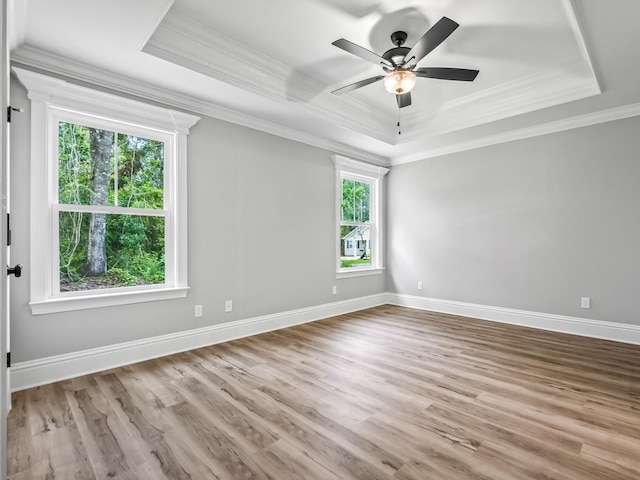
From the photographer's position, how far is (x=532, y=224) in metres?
4.31

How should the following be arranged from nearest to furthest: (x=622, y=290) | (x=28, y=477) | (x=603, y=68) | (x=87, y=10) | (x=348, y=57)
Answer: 1. (x=28, y=477)
2. (x=87, y=10)
3. (x=603, y=68)
4. (x=348, y=57)
5. (x=622, y=290)

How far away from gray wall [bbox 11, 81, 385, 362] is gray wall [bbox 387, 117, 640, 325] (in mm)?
1527

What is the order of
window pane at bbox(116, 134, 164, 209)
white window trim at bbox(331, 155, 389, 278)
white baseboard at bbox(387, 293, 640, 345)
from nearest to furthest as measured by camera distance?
window pane at bbox(116, 134, 164, 209) < white baseboard at bbox(387, 293, 640, 345) < white window trim at bbox(331, 155, 389, 278)

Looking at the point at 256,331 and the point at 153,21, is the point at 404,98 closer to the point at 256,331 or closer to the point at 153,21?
the point at 153,21

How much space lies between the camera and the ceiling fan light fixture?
9.06ft

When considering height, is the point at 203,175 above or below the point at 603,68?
below

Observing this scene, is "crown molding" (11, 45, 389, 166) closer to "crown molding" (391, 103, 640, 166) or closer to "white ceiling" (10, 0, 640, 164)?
"white ceiling" (10, 0, 640, 164)

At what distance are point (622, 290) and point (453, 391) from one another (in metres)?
2.73

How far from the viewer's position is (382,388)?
2523mm

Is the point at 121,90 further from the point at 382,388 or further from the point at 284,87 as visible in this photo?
the point at 382,388

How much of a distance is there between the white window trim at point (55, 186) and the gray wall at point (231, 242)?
0.07 meters

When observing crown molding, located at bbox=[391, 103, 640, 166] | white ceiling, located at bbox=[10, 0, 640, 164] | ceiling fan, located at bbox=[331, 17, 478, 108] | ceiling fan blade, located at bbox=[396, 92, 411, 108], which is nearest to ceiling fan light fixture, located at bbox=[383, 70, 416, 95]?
ceiling fan, located at bbox=[331, 17, 478, 108]

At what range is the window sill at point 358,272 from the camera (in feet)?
16.5

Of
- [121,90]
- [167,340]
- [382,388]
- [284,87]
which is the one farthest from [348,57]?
[167,340]
